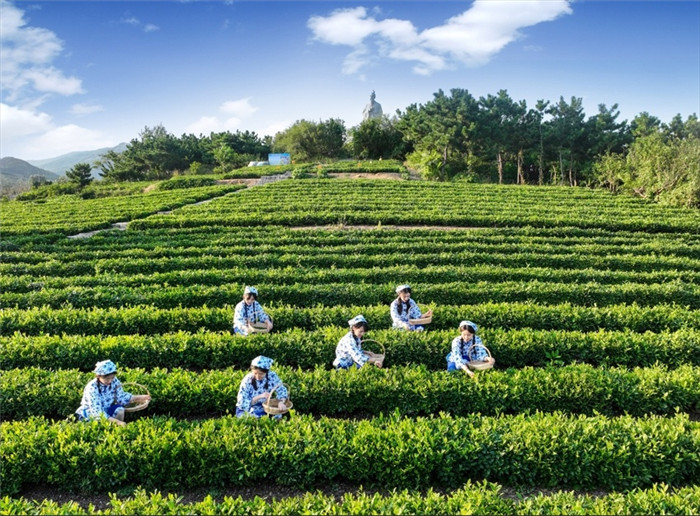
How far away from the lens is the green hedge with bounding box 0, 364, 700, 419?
7.27 metres

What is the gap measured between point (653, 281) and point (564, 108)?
144 ft

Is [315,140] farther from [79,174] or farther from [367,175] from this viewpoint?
Result: [79,174]

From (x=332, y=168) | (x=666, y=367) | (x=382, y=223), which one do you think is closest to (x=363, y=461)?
(x=666, y=367)

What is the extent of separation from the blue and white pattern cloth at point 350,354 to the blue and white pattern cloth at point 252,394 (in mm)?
1612

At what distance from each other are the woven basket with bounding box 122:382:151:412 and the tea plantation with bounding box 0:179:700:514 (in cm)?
20

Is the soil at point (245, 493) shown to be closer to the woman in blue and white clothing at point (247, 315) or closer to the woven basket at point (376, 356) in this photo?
the woven basket at point (376, 356)

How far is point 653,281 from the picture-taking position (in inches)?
548

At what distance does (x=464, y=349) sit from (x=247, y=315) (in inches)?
195

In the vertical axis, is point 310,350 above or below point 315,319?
below

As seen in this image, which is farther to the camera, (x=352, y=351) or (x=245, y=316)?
(x=245, y=316)

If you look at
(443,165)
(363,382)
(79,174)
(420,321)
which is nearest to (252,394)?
(363,382)

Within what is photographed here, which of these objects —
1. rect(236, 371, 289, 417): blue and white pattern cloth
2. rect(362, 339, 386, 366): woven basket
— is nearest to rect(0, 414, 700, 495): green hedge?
rect(236, 371, 289, 417): blue and white pattern cloth

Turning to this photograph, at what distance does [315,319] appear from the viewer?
34.9ft

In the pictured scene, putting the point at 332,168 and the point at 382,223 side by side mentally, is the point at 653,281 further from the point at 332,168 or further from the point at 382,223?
the point at 332,168
